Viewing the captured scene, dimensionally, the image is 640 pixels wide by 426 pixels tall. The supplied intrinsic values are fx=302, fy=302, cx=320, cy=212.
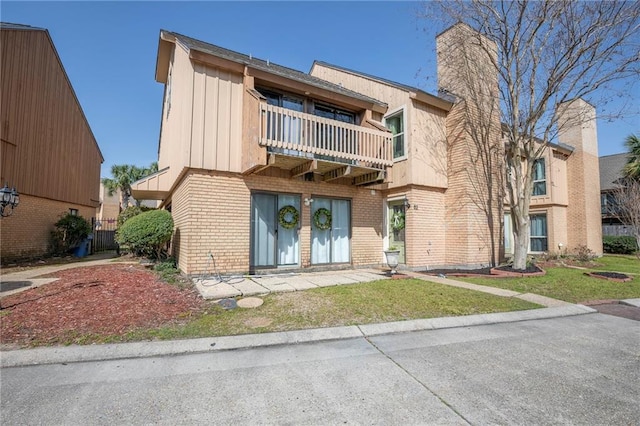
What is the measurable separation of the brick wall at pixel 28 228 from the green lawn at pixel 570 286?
17.5 meters

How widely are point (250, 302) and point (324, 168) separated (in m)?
5.03

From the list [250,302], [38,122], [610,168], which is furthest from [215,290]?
[610,168]

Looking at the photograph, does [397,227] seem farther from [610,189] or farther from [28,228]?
[610,189]

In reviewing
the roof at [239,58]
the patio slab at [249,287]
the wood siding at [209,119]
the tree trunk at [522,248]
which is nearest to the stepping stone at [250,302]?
the patio slab at [249,287]

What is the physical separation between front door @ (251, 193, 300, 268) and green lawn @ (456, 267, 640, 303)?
17.3 ft

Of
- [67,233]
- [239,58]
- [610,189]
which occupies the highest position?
[239,58]

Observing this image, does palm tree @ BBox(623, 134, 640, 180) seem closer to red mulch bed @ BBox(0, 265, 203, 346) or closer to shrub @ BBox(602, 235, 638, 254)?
shrub @ BBox(602, 235, 638, 254)

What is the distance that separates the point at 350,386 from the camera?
2.99 metres

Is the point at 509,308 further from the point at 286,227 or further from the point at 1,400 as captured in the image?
the point at 1,400

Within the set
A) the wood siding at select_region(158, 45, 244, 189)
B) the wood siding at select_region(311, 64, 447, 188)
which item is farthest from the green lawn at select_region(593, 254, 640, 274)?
the wood siding at select_region(158, 45, 244, 189)

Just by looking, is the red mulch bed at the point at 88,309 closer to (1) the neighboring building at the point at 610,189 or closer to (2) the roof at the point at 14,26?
(2) the roof at the point at 14,26

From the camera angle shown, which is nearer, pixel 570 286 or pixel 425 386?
pixel 425 386

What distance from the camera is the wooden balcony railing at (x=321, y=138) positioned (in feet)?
27.1

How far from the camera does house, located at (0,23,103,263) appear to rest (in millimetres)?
12391
